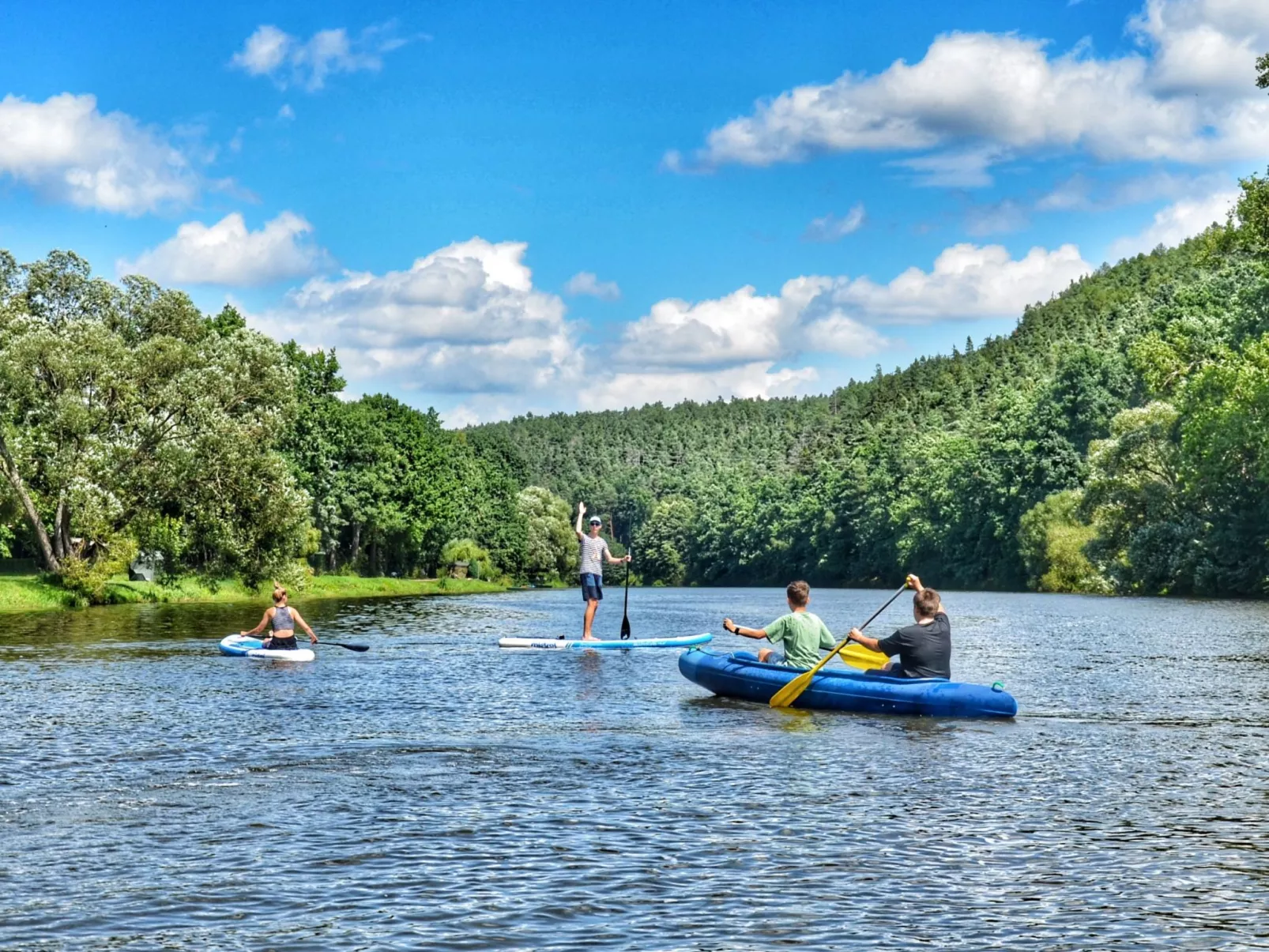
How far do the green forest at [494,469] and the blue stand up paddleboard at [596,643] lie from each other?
2644 centimetres

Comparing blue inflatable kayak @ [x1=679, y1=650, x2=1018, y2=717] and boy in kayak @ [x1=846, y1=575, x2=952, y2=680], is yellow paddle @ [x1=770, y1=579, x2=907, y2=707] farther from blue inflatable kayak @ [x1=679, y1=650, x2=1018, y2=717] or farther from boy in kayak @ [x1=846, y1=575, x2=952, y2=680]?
boy in kayak @ [x1=846, y1=575, x2=952, y2=680]

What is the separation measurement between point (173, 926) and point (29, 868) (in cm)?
221

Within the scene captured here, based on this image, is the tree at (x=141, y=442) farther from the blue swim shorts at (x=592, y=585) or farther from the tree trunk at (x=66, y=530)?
the blue swim shorts at (x=592, y=585)

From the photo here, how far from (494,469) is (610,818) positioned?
12273 cm

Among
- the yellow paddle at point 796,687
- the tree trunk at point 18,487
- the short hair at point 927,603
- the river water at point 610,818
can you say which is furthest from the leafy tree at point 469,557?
the short hair at point 927,603

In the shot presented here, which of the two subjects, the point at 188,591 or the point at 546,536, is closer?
the point at 188,591

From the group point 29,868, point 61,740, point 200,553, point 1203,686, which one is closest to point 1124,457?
point 200,553

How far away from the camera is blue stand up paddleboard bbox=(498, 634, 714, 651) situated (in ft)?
107

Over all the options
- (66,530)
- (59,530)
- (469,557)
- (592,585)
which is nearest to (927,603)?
(592,585)

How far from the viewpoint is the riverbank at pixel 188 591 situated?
53.2m

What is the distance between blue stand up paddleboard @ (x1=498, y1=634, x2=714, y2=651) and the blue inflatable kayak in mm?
9624

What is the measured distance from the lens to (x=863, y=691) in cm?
2052

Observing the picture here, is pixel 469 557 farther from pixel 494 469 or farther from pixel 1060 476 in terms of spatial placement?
pixel 1060 476

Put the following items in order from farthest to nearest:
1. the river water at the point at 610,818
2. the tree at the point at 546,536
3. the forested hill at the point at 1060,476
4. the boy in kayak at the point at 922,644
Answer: the tree at the point at 546,536 → the forested hill at the point at 1060,476 → the boy in kayak at the point at 922,644 → the river water at the point at 610,818
